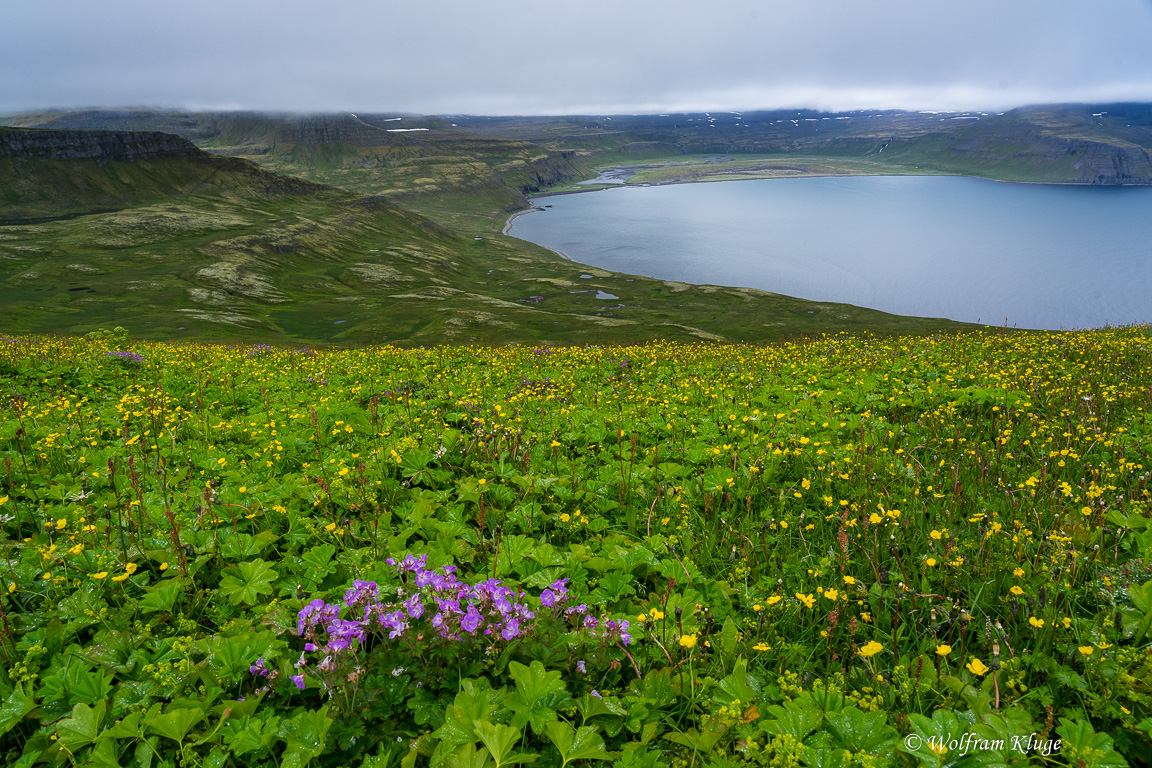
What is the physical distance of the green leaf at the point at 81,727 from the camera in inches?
117

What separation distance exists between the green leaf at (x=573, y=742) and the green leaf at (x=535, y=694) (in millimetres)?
218

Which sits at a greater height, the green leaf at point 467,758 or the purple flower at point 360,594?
the purple flower at point 360,594

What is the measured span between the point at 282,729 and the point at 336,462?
4118mm

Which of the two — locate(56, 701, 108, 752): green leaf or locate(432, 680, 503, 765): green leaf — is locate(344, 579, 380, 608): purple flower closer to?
locate(432, 680, 503, 765): green leaf

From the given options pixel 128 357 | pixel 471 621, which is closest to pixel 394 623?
pixel 471 621

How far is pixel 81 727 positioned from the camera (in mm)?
3018

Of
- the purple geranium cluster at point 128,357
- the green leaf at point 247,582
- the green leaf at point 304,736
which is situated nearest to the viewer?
the green leaf at point 304,736

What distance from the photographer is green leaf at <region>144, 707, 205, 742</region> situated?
9.65 feet

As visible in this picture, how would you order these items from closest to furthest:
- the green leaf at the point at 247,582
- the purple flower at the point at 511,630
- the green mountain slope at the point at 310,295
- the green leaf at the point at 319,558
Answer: the purple flower at the point at 511,630
the green leaf at the point at 247,582
the green leaf at the point at 319,558
the green mountain slope at the point at 310,295

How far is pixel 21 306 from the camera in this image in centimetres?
11950

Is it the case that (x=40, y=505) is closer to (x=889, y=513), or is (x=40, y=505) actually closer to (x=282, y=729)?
(x=282, y=729)

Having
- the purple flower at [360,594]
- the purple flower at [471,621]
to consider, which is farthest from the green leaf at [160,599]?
the purple flower at [471,621]

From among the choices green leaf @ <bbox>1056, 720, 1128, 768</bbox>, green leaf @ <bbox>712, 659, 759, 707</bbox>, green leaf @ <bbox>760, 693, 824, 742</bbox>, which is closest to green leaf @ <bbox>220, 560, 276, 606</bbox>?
green leaf @ <bbox>712, 659, 759, 707</bbox>

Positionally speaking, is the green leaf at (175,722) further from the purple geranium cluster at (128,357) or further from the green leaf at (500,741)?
the purple geranium cluster at (128,357)
